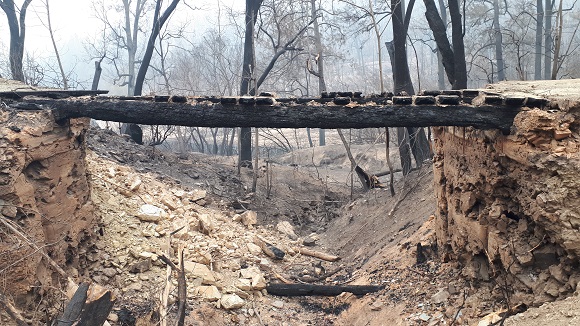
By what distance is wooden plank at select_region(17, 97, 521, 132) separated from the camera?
5535mm

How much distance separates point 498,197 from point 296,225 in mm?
7138

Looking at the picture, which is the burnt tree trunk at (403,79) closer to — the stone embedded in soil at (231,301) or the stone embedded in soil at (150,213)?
the stone embedded in soil at (150,213)

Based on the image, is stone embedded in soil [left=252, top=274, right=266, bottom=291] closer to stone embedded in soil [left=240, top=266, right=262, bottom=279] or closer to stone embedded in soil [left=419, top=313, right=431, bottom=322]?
stone embedded in soil [left=240, top=266, right=262, bottom=279]

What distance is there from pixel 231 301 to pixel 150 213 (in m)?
2.14

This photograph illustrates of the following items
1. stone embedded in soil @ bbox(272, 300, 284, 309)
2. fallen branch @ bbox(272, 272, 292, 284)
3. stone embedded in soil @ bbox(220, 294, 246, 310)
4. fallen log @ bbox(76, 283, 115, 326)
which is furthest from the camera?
fallen branch @ bbox(272, 272, 292, 284)

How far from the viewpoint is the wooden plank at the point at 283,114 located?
218 inches

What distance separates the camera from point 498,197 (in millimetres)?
5656

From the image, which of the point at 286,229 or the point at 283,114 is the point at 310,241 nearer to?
the point at 286,229

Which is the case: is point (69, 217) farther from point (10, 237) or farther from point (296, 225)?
point (296, 225)

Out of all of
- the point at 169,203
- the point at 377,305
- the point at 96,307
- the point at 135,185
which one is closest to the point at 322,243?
the point at 169,203

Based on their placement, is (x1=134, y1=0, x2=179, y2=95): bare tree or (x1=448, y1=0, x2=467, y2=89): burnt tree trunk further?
(x1=134, y1=0, x2=179, y2=95): bare tree

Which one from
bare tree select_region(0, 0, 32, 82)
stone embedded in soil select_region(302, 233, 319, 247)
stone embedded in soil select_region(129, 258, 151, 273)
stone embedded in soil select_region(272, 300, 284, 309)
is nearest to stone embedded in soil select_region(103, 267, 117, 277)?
stone embedded in soil select_region(129, 258, 151, 273)

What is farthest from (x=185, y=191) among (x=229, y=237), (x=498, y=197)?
(x=498, y=197)

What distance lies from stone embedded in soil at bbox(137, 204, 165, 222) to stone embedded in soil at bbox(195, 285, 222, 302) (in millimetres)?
1582
